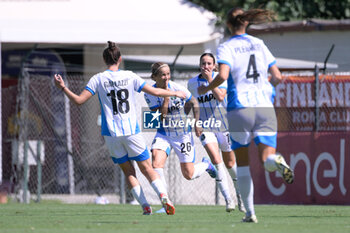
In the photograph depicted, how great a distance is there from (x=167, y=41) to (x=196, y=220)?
9532 millimetres

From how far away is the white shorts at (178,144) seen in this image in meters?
11.5

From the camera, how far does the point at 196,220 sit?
9977 millimetres

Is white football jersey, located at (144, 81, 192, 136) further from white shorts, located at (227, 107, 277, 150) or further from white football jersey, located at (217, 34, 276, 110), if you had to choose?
white shorts, located at (227, 107, 277, 150)

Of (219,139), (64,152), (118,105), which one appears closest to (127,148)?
(118,105)

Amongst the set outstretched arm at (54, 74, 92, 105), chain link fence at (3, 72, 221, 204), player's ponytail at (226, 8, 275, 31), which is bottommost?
chain link fence at (3, 72, 221, 204)

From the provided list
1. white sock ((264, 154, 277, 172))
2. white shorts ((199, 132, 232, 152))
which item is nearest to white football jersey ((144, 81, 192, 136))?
white shorts ((199, 132, 232, 152))

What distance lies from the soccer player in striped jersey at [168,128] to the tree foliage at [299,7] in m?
10.3

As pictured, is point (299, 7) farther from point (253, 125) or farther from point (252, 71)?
point (253, 125)

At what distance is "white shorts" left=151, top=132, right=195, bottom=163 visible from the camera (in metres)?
11.5

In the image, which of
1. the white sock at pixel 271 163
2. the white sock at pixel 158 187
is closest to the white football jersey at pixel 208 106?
the white sock at pixel 158 187

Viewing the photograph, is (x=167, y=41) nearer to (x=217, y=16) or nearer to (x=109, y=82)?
(x=217, y=16)

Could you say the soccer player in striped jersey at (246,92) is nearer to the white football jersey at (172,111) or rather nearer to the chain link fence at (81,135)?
the white football jersey at (172,111)

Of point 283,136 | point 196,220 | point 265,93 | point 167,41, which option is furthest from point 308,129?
point 265,93

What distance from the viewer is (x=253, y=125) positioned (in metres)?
8.48
